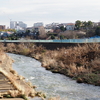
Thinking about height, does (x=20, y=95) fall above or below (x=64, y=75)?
above

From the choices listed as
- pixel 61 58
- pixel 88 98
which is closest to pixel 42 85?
pixel 88 98

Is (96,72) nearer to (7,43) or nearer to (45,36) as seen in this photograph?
(7,43)

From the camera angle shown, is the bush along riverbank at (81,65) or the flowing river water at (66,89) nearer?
the flowing river water at (66,89)

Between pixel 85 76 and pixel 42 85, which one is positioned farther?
pixel 85 76

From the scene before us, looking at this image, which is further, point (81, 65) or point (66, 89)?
point (81, 65)

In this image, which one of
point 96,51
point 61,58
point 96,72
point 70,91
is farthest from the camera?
point 61,58

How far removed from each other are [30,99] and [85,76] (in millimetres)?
9163

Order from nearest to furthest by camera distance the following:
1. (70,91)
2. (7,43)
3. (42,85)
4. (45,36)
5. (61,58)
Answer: (70,91), (42,85), (61,58), (7,43), (45,36)

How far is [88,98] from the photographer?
15.8 m

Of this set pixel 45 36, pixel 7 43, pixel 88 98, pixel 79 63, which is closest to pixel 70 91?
pixel 88 98

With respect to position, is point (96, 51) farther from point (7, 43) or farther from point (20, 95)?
point (7, 43)

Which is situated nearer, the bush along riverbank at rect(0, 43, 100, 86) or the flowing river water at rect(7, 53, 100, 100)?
the flowing river water at rect(7, 53, 100, 100)

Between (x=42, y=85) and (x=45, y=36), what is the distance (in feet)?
288

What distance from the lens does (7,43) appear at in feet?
243
